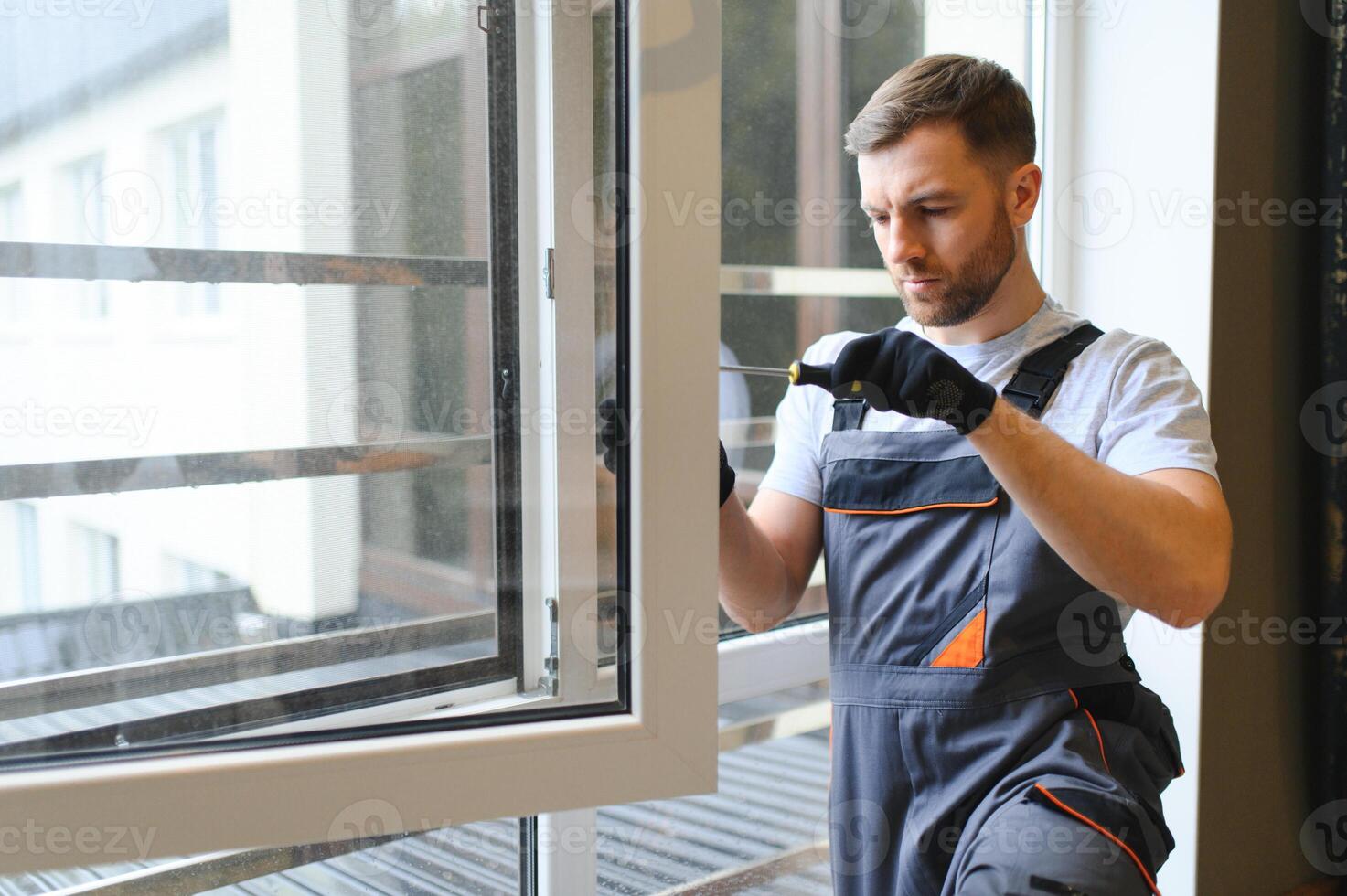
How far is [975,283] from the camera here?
3.73ft

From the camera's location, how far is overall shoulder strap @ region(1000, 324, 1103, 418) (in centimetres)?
110

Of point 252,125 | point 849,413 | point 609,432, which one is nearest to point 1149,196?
point 849,413

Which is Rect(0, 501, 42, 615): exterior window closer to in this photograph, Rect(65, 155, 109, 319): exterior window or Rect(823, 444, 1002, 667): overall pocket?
Rect(65, 155, 109, 319): exterior window

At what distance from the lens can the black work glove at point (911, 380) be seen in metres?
0.93

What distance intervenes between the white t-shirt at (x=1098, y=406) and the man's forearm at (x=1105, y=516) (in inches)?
2.9

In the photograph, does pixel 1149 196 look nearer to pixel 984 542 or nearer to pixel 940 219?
pixel 940 219

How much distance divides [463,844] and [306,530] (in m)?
0.52

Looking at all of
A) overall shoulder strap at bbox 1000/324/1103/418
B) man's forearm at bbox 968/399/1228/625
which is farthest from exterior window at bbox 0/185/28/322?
overall shoulder strap at bbox 1000/324/1103/418

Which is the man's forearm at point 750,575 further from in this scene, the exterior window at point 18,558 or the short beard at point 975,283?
the exterior window at point 18,558

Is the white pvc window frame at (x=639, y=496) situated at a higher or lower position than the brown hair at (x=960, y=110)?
lower

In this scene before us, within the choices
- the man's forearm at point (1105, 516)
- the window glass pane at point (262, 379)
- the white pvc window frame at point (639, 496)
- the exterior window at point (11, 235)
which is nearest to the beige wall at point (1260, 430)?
the man's forearm at point (1105, 516)

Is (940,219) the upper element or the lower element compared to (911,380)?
upper

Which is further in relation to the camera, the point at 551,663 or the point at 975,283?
the point at 975,283

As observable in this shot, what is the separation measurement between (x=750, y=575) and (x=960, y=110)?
21.4 inches
